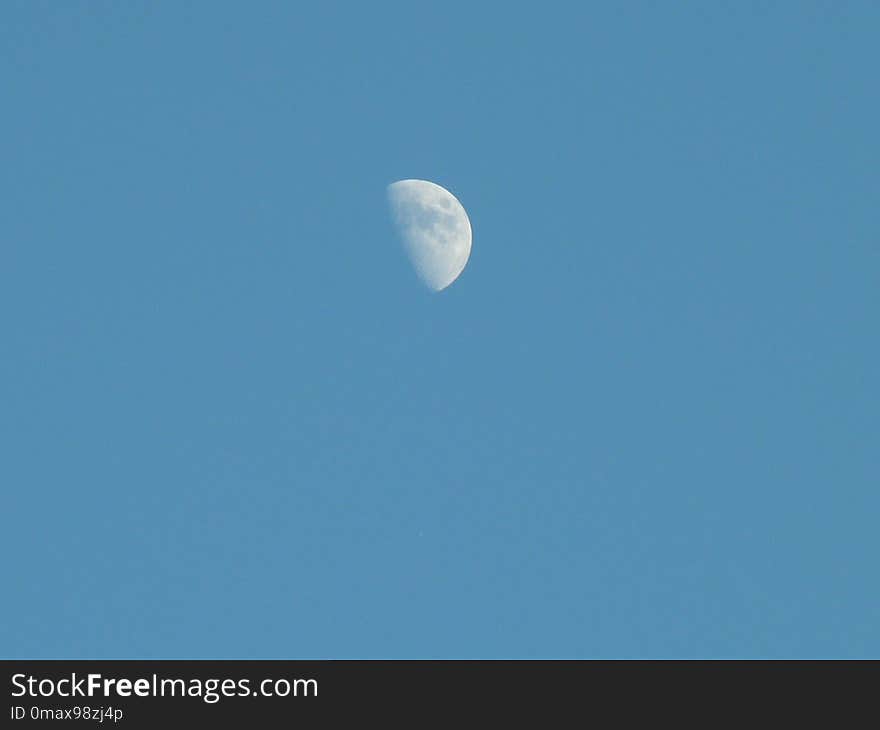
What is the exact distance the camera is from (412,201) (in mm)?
80750
